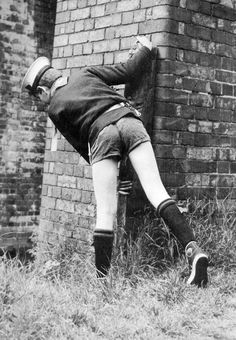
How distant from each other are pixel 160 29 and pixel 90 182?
1.49 metres

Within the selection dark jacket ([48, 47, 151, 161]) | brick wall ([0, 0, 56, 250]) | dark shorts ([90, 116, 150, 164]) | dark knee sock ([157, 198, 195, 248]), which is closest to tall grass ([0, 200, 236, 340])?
dark knee sock ([157, 198, 195, 248])

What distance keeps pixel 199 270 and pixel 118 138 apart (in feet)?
3.60

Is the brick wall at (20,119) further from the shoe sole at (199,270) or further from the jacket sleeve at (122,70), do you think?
the shoe sole at (199,270)

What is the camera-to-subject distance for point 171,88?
4793 mm

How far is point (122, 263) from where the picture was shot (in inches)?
172

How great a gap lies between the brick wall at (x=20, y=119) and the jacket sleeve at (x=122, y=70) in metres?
3.85

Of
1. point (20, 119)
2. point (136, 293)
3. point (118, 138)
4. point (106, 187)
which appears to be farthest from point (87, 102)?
point (20, 119)

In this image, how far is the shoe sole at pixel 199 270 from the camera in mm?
3803

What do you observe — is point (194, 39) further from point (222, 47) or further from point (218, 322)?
point (218, 322)

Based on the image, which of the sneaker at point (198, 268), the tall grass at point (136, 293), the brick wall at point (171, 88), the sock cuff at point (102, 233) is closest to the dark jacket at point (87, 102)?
the brick wall at point (171, 88)

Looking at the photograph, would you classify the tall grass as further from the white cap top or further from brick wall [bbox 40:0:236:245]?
the white cap top

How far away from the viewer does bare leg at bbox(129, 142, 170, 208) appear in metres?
4.05

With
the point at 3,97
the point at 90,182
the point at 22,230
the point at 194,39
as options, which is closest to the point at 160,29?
the point at 194,39

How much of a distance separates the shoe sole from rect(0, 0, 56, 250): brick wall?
4789 millimetres
